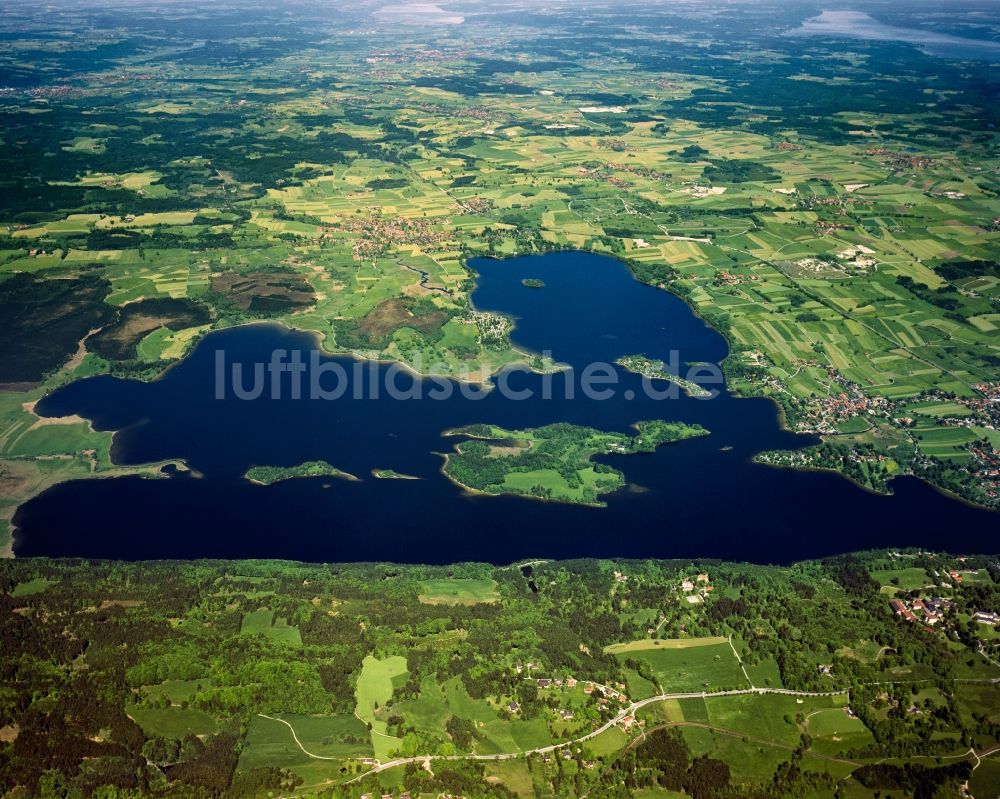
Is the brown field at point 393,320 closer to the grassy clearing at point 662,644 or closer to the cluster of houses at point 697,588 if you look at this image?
the cluster of houses at point 697,588

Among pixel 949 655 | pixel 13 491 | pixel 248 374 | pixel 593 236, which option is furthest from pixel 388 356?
pixel 949 655

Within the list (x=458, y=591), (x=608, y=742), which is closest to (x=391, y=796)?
(x=608, y=742)

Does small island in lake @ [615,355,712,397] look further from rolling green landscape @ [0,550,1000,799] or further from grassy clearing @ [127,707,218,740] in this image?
grassy clearing @ [127,707,218,740]

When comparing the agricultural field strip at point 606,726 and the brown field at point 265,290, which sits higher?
the brown field at point 265,290

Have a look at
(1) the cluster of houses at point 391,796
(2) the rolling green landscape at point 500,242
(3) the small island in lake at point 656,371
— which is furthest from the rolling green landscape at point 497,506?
(2) the rolling green landscape at point 500,242

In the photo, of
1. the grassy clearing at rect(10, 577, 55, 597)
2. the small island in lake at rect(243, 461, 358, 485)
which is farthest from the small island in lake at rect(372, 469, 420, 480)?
the grassy clearing at rect(10, 577, 55, 597)

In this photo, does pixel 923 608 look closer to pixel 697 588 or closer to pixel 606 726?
pixel 697 588

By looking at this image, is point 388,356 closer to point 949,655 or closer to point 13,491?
point 13,491
